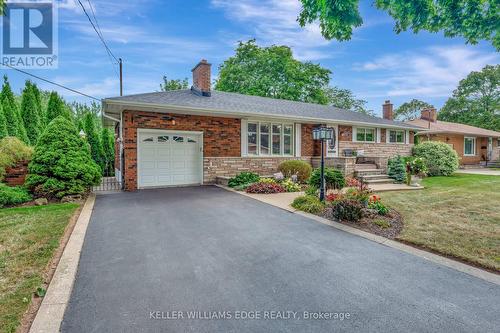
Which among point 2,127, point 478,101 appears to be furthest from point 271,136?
point 478,101

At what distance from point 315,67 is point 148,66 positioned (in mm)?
16509

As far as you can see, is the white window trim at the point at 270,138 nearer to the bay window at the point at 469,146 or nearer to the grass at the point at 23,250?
the grass at the point at 23,250

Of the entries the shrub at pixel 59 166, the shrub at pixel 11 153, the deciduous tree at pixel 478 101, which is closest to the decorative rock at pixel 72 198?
the shrub at pixel 59 166

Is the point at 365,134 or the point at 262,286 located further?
the point at 365,134

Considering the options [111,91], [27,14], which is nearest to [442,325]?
[27,14]

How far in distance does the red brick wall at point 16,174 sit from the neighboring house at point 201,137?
8.94ft

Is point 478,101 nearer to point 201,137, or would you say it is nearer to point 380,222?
point 201,137

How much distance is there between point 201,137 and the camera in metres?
10.6

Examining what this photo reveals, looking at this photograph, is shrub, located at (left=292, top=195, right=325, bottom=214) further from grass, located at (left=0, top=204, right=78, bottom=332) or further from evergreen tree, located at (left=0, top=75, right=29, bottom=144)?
evergreen tree, located at (left=0, top=75, right=29, bottom=144)

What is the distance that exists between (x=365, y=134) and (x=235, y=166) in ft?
28.6

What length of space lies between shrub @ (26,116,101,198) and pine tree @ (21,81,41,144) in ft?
24.4

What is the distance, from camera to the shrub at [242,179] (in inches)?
400

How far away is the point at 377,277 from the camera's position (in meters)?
3.11

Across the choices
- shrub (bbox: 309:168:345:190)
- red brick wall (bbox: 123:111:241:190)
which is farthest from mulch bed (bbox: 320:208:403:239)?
red brick wall (bbox: 123:111:241:190)
